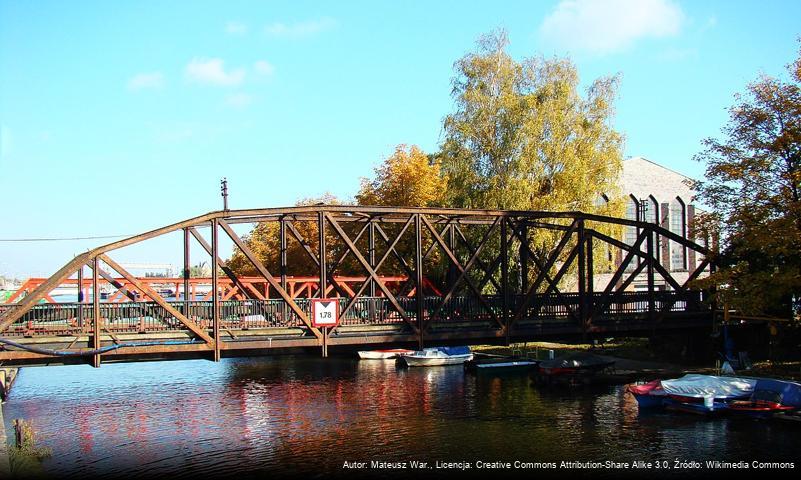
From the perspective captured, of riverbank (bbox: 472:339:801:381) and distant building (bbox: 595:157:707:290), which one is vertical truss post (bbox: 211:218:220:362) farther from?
distant building (bbox: 595:157:707:290)

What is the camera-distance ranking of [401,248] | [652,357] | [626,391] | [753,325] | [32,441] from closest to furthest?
1. [32,441]
2. [626,391]
3. [753,325]
4. [652,357]
5. [401,248]

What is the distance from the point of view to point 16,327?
29031mm

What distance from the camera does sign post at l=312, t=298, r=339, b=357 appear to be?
31.9m

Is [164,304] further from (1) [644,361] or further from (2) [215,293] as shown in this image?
(1) [644,361]

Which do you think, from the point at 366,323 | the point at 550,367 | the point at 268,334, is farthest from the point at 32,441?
the point at 550,367

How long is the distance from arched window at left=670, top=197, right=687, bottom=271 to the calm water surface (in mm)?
32527

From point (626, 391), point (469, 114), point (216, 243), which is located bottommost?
point (626, 391)

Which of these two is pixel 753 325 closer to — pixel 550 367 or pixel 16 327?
pixel 550 367

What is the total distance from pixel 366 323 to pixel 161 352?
937 cm

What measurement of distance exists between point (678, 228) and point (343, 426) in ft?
169

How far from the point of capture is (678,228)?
73438mm

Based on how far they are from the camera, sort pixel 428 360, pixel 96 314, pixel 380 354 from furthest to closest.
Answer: pixel 380 354 < pixel 428 360 < pixel 96 314

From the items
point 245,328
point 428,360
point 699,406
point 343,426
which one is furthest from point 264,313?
point 428,360

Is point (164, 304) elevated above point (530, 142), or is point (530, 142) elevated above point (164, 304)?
point (530, 142)
